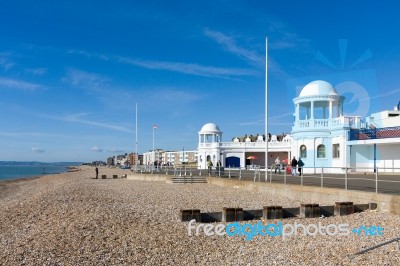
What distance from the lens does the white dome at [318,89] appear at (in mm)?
33438

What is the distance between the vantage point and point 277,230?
1081 centimetres

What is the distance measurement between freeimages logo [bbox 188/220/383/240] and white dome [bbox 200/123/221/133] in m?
39.3

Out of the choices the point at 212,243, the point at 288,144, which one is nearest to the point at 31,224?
the point at 212,243

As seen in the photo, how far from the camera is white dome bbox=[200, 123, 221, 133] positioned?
50906 millimetres

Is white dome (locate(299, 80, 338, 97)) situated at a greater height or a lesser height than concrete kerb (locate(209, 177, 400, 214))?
greater

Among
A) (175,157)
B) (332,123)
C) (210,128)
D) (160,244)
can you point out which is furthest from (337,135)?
(175,157)

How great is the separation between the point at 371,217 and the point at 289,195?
6826mm

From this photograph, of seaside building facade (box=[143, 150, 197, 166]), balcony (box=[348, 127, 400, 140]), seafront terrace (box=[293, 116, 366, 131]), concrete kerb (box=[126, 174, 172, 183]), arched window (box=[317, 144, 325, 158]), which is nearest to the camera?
balcony (box=[348, 127, 400, 140])

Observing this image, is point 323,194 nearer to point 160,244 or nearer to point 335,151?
point 160,244

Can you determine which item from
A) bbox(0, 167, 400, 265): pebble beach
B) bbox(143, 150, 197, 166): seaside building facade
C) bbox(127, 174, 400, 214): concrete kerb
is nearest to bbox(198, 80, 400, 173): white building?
bbox(127, 174, 400, 214): concrete kerb

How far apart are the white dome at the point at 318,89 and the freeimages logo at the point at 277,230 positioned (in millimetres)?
23510

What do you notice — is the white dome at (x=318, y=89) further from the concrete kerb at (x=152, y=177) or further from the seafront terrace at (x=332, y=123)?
the concrete kerb at (x=152, y=177)

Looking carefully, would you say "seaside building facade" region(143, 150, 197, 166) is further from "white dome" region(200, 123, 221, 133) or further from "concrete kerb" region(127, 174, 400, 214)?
"concrete kerb" region(127, 174, 400, 214)

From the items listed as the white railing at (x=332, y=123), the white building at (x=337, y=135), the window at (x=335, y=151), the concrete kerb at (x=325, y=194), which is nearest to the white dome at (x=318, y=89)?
the white building at (x=337, y=135)
